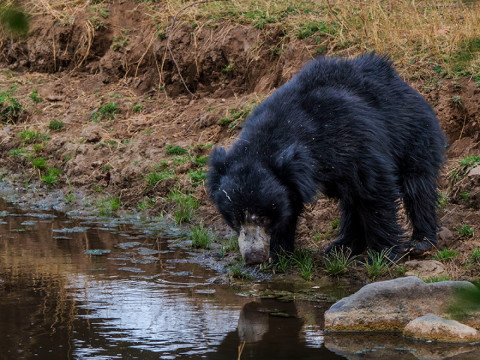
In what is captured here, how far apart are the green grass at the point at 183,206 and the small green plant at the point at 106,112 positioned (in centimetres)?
245

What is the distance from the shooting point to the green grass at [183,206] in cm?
721

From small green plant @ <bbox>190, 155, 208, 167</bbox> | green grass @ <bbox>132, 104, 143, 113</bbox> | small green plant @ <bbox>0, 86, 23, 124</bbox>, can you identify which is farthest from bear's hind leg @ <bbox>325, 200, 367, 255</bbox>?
small green plant @ <bbox>0, 86, 23, 124</bbox>

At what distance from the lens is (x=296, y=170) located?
4859 millimetres

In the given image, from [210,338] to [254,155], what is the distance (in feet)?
4.99

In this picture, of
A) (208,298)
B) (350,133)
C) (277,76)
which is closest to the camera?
(208,298)

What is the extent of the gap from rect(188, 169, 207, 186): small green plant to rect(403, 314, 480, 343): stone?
4.09 metres

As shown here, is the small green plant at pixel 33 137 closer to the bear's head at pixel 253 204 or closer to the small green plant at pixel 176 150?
the small green plant at pixel 176 150

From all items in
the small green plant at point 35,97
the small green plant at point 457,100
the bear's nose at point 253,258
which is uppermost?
the small green plant at point 35,97

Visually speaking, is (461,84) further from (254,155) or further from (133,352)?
(133,352)

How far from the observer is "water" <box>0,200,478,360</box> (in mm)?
3691

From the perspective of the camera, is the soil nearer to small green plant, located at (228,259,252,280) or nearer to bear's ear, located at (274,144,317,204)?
small green plant, located at (228,259,252,280)

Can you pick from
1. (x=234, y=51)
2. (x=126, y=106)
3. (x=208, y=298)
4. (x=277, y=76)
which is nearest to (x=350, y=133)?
(x=208, y=298)

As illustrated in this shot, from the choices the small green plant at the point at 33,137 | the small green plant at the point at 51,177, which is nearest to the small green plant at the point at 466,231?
the small green plant at the point at 51,177

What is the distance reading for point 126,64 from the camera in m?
10.4
